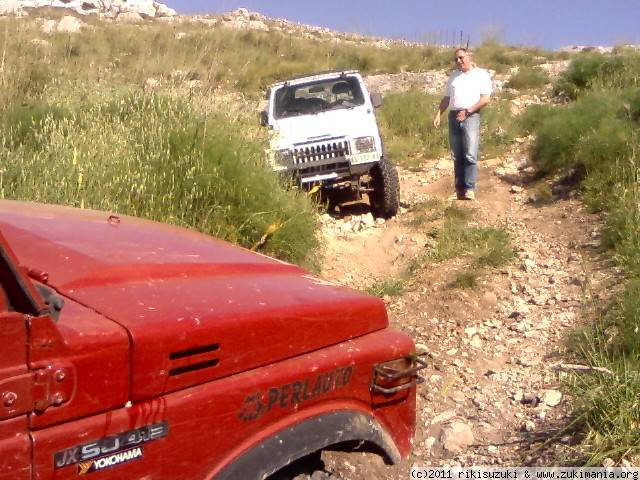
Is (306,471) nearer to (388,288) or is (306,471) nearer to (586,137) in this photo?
(388,288)

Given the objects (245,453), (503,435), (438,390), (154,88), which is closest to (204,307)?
(245,453)

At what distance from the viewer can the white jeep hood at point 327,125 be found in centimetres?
836

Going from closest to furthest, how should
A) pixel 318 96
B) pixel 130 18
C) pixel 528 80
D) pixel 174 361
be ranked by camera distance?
pixel 174 361 < pixel 318 96 < pixel 528 80 < pixel 130 18

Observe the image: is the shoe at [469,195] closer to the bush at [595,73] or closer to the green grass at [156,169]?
the green grass at [156,169]

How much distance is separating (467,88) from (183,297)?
693 cm

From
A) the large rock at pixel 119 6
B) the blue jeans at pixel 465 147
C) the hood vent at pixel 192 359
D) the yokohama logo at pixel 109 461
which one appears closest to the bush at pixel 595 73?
the blue jeans at pixel 465 147

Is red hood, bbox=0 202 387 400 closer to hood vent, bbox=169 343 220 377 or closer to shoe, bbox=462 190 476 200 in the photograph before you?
hood vent, bbox=169 343 220 377

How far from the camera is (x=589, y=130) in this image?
8.95 m

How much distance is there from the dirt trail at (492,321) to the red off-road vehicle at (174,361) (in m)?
0.32

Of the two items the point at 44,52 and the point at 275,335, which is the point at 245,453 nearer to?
the point at 275,335

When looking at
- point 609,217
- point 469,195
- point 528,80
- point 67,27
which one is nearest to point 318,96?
point 469,195

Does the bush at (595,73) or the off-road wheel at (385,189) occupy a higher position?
the bush at (595,73)

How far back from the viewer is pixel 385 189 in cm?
834

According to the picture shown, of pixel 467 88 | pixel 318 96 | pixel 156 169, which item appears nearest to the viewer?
pixel 156 169
